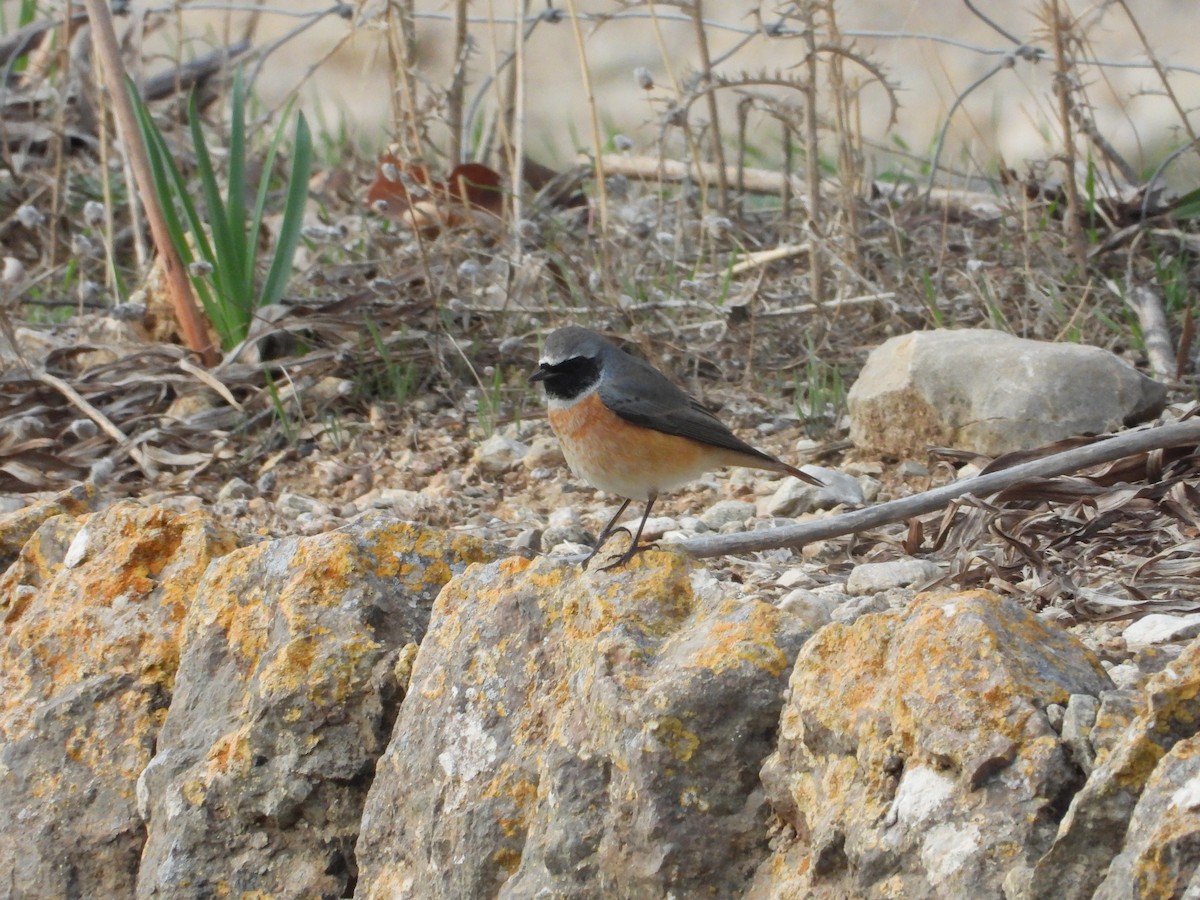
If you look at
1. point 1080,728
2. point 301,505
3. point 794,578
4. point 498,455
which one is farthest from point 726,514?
point 1080,728

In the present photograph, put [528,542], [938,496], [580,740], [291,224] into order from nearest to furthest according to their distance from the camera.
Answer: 1. [580,740]
2. [938,496]
3. [528,542]
4. [291,224]

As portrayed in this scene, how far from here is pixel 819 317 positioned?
578 centimetres

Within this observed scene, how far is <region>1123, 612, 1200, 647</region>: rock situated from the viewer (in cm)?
273

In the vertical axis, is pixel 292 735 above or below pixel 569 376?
below

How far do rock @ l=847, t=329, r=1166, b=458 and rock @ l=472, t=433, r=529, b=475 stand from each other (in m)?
1.16

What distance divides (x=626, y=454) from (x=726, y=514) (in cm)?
40

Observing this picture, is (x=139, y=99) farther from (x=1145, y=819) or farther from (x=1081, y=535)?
(x=1145, y=819)

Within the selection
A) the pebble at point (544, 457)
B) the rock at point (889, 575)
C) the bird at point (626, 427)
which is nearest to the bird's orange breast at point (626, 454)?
the bird at point (626, 427)

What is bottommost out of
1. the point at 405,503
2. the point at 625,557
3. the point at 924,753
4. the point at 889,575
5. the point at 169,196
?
the point at 405,503

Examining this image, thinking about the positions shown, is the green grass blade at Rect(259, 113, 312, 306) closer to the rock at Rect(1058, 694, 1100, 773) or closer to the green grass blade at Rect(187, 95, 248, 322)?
the green grass blade at Rect(187, 95, 248, 322)

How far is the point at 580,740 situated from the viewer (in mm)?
2746

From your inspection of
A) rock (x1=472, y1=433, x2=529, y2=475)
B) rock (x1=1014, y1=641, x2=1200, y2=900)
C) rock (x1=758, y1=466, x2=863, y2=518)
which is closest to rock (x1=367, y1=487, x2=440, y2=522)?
rock (x1=472, y1=433, x2=529, y2=475)

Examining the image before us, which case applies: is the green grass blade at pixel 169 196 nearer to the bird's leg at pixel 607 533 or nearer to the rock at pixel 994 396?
the bird's leg at pixel 607 533

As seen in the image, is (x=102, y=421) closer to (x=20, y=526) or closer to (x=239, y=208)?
(x=239, y=208)
